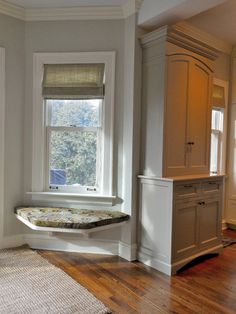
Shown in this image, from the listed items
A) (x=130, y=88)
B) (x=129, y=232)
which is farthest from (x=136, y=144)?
(x=129, y=232)

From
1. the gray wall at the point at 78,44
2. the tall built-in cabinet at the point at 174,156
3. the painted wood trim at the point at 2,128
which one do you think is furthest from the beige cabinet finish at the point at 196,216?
the painted wood trim at the point at 2,128

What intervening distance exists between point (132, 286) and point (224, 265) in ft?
3.71

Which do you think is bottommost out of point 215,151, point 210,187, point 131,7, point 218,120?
point 210,187

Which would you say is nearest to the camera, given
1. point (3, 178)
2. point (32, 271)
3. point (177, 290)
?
point (177, 290)

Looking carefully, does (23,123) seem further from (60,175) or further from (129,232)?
(129,232)

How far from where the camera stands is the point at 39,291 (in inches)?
91.8

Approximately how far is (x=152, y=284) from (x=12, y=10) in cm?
320

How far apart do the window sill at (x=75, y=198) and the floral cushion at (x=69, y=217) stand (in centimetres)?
11

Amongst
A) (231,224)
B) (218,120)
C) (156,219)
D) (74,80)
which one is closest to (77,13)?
(74,80)

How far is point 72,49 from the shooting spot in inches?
128

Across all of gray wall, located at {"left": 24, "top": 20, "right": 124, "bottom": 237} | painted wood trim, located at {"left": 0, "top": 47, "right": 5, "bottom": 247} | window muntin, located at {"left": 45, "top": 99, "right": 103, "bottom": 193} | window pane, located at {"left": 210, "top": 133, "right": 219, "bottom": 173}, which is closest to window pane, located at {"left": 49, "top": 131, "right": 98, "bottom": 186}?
window muntin, located at {"left": 45, "top": 99, "right": 103, "bottom": 193}

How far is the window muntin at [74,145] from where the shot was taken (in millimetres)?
3314

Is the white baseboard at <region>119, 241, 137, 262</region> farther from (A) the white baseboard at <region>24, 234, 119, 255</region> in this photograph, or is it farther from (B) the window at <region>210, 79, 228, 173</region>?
(B) the window at <region>210, 79, 228, 173</region>

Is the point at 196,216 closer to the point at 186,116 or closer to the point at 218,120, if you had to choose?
the point at 186,116
